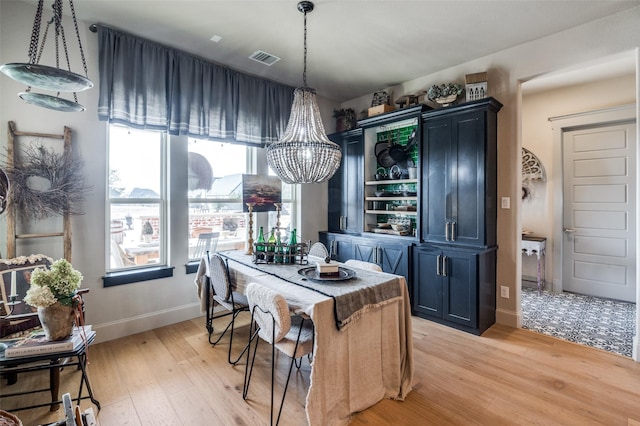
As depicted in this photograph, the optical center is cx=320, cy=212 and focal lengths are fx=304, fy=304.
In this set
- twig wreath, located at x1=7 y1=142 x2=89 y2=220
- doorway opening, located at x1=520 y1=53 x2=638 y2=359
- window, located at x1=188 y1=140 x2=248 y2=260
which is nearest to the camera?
twig wreath, located at x1=7 y1=142 x2=89 y2=220

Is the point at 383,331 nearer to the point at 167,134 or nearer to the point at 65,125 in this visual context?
the point at 167,134

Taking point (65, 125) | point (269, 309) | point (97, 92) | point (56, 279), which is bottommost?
point (269, 309)

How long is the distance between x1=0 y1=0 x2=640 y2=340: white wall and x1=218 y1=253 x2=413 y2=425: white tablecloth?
1644 millimetres

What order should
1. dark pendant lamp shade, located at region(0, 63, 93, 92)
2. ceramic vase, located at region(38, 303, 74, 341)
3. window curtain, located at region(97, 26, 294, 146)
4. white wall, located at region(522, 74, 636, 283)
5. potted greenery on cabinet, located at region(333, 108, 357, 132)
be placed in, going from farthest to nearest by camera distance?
potted greenery on cabinet, located at region(333, 108, 357, 132) → white wall, located at region(522, 74, 636, 283) → window curtain, located at region(97, 26, 294, 146) → ceramic vase, located at region(38, 303, 74, 341) → dark pendant lamp shade, located at region(0, 63, 93, 92)

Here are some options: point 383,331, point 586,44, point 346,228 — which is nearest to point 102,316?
point 383,331

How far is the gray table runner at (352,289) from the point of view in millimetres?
1865

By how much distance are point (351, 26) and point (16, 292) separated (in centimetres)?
361

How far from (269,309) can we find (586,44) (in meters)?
3.70

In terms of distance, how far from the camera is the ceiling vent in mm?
3434

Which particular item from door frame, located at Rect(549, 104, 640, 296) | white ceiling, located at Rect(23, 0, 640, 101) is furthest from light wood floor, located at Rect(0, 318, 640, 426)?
white ceiling, located at Rect(23, 0, 640, 101)

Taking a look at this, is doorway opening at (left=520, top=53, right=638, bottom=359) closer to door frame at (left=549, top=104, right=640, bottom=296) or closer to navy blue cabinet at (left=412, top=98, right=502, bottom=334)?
door frame at (left=549, top=104, right=640, bottom=296)

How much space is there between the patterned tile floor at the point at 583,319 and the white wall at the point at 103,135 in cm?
47

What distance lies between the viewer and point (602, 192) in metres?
4.23

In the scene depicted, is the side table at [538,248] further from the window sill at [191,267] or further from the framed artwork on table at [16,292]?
the framed artwork on table at [16,292]
